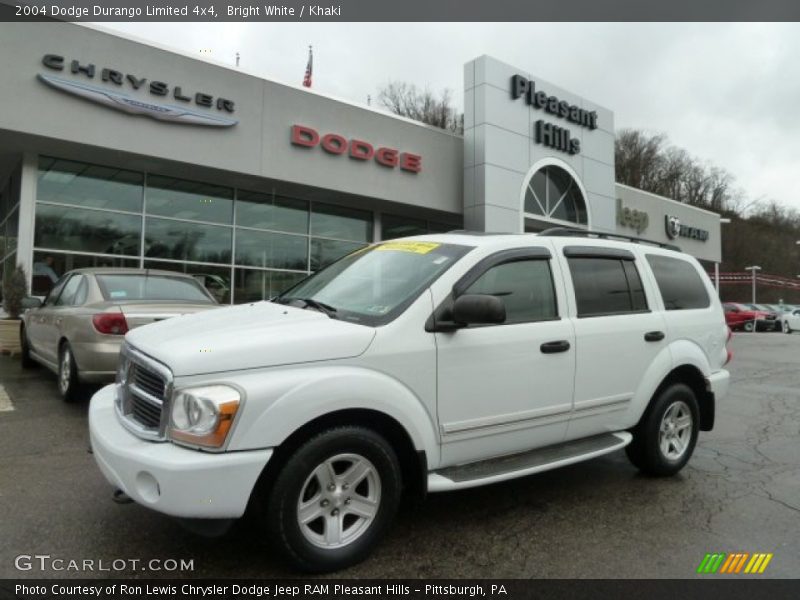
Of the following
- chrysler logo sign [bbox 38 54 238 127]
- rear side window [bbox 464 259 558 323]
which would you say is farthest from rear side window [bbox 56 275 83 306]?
→ chrysler logo sign [bbox 38 54 238 127]

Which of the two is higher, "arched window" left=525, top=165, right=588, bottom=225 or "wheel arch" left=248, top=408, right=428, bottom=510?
"arched window" left=525, top=165, right=588, bottom=225

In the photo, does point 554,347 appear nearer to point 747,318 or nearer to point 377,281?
point 377,281

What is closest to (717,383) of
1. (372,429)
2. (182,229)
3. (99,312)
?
(372,429)

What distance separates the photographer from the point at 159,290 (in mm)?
6645

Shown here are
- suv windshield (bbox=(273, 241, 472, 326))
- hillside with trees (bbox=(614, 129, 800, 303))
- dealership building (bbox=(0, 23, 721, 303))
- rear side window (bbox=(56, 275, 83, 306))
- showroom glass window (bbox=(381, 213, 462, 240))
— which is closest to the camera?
suv windshield (bbox=(273, 241, 472, 326))

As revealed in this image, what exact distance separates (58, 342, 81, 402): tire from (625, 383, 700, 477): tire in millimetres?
5443

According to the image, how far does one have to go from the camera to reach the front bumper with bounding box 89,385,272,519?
2.48 metres

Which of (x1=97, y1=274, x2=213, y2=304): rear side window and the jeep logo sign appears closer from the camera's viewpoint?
(x1=97, y1=274, x2=213, y2=304): rear side window

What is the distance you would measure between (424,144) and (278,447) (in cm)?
1525

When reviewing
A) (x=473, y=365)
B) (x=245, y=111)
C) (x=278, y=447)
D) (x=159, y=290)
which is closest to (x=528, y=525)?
(x=473, y=365)

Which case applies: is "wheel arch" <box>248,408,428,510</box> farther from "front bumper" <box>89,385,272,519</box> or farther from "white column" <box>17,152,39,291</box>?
"white column" <box>17,152,39,291</box>

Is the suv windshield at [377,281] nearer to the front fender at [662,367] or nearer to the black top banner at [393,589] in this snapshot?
the black top banner at [393,589]

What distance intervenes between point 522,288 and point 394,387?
1.23 metres

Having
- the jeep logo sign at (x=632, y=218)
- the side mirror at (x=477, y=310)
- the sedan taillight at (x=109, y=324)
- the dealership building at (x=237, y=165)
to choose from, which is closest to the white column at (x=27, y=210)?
the dealership building at (x=237, y=165)
